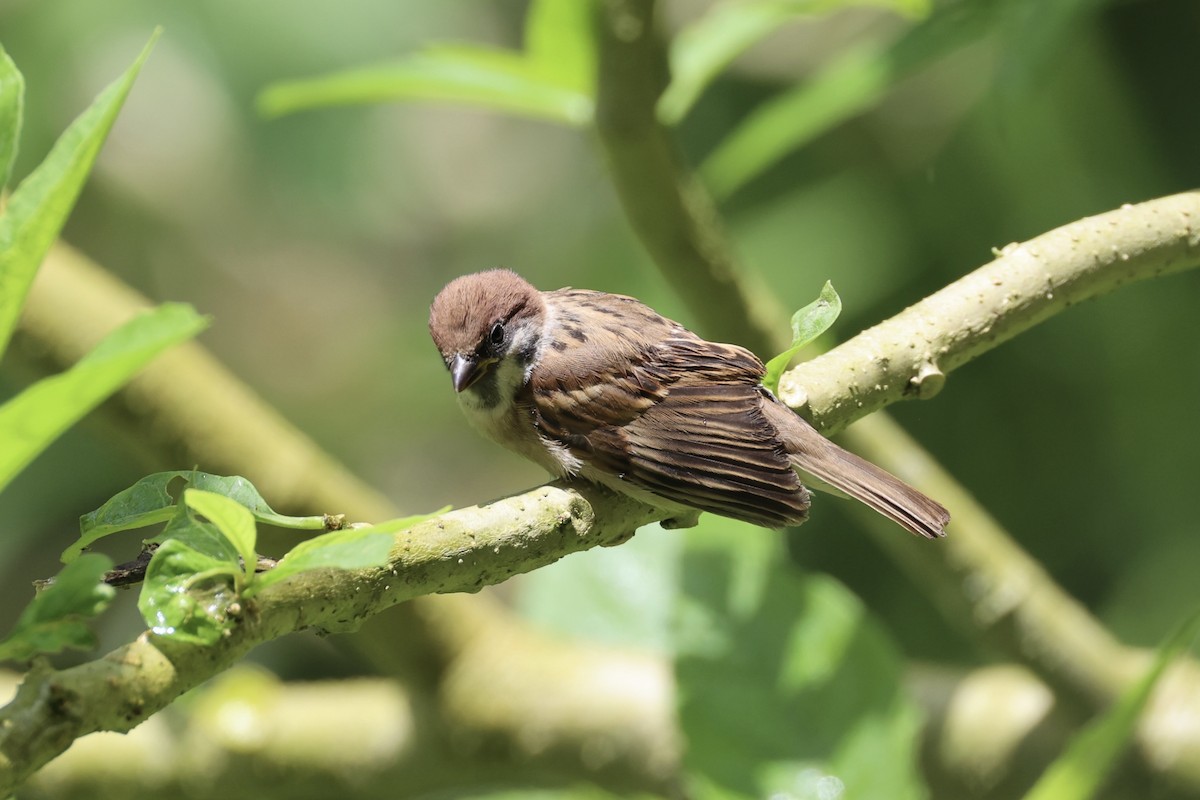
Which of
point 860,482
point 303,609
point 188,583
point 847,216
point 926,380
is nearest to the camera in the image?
point 188,583

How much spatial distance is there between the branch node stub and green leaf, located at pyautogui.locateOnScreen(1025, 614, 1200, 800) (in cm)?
55

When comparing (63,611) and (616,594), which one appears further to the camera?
(616,594)

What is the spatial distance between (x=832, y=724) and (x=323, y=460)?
1.48m

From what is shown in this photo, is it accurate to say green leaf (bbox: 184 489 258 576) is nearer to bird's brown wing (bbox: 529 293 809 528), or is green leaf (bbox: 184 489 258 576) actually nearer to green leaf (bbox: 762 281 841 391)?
green leaf (bbox: 762 281 841 391)

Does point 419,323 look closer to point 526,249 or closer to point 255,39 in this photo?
point 526,249

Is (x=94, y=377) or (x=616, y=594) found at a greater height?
(x=616, y=594)

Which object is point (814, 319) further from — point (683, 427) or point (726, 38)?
point (726, 38)

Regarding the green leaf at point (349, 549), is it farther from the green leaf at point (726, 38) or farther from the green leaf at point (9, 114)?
the green leaf at point (726, 38)

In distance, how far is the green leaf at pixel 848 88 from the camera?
265 cm

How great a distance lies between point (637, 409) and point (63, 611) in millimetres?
1729

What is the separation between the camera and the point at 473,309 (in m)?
3.00

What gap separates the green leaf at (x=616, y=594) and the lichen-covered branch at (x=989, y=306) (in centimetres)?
115

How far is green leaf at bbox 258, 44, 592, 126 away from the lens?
2.78 metres

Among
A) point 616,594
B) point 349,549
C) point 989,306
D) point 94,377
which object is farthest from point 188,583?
point 616,594
